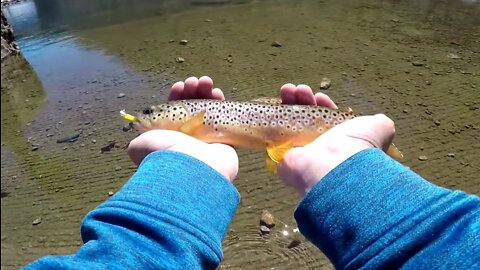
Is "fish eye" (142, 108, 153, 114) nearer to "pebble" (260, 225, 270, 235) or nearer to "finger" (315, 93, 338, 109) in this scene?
"finger" (315, 93, 338, 109)

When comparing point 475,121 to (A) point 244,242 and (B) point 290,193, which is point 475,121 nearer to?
(B) point 290,193

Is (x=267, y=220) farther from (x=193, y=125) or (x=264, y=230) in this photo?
(x=193, y=125)

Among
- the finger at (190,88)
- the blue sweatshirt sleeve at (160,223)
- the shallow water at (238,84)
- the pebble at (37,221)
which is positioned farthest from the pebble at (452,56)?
the blue sweatshirt sleeve at (160,223)

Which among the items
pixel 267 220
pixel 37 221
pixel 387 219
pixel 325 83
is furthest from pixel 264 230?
pixel 325 83

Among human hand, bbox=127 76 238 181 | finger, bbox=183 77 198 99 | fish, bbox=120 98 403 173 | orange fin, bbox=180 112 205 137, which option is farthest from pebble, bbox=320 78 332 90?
human hand, bbox=127 76 238 181

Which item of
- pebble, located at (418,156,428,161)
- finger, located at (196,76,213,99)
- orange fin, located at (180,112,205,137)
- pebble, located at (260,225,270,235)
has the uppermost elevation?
finger, located at (196,76,213,99)

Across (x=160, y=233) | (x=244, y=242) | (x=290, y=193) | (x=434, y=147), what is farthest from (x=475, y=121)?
(x=160, y=233)
